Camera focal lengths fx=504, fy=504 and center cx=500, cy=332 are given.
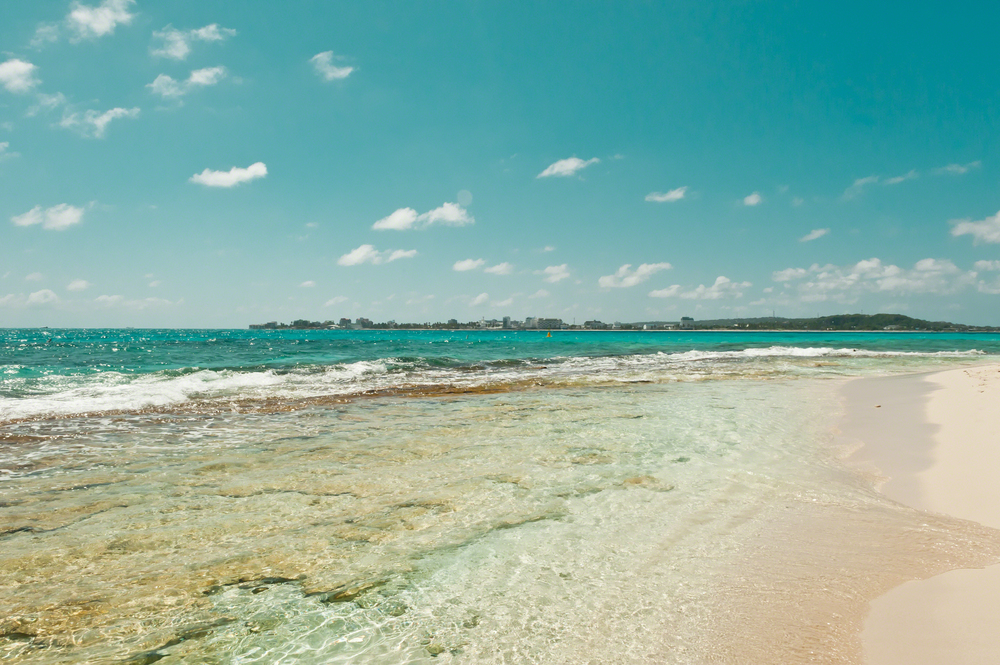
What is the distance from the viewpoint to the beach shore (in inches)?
117

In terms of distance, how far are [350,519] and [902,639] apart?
181 inches

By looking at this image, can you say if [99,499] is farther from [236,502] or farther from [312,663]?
[312,663]

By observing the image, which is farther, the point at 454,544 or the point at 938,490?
the point at 938,490

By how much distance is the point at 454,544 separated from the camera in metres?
4.64

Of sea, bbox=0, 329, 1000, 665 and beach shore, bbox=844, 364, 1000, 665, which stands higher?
beach shore, bbox=844, 364, 1000, 665

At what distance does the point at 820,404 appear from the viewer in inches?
539

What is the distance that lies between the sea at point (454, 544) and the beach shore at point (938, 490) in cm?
18

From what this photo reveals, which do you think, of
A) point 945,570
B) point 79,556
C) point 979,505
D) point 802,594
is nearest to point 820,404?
point 979,505

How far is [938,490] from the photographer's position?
19.3 feet

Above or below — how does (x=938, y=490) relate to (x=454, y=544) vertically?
above

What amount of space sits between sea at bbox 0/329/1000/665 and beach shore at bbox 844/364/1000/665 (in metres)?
0.18

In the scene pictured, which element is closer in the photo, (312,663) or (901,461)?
(312,663)

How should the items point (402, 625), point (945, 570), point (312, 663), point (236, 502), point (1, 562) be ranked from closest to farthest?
point (312, 663) → point (402, 625) → point (945, 570) → point (1, 562) → point (236, 502)

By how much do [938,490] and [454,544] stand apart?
18.7 ft
